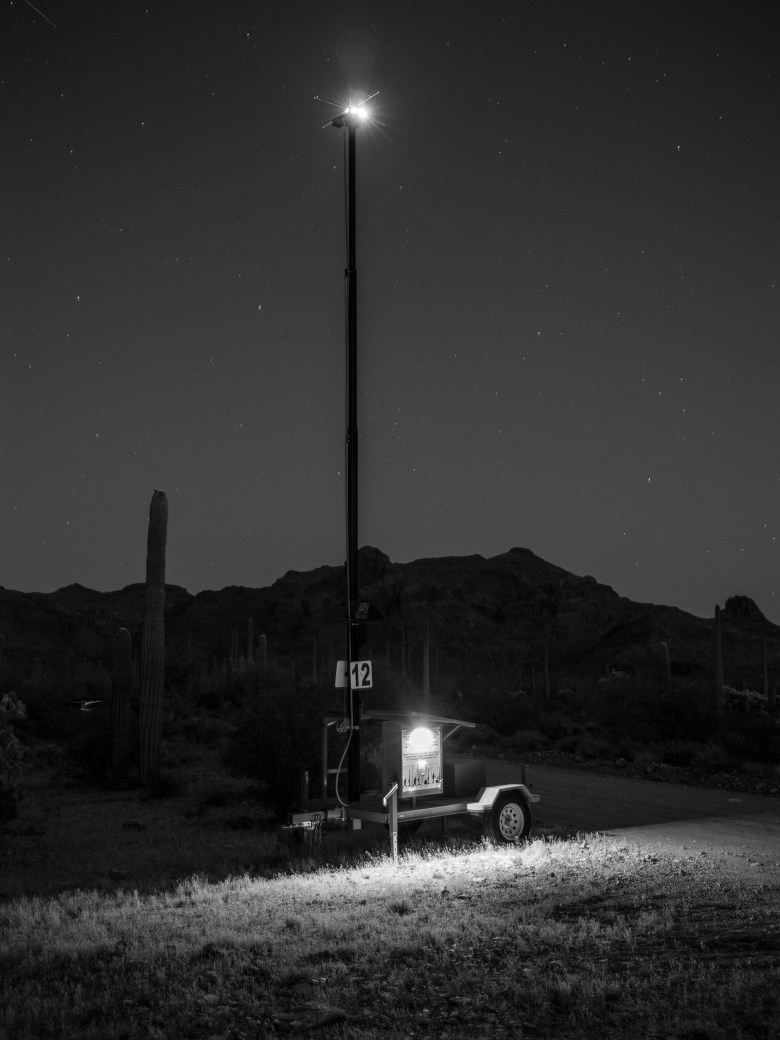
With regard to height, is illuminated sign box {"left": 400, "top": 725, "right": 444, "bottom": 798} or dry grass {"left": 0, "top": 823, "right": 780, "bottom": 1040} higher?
illuminated sign box {"left": 400, "top": 725, "right": 444, "bottom": 798}

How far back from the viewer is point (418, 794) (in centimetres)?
1214

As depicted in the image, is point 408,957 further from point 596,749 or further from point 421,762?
point 596,749

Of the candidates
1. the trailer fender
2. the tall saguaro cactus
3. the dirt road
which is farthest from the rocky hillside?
the trailer fender

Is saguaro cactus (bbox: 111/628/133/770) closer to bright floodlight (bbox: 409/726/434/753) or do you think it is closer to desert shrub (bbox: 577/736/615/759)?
desert shrub (bbox: 577/736/615/759)

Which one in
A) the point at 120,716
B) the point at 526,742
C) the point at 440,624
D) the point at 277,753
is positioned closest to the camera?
the point at 277,753

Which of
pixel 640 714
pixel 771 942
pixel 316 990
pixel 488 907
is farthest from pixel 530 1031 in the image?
pixel 640 714

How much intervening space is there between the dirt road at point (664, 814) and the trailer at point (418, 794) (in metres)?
1.52

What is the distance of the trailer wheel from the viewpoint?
12.1 meters

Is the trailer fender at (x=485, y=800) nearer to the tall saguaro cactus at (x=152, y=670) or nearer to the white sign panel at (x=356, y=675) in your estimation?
the white sign panel at (x=356, y=675)

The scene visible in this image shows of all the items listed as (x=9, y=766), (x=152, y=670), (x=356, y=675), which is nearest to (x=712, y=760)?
(x=152, y=670)

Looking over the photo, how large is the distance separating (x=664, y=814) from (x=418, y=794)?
4.99 meters

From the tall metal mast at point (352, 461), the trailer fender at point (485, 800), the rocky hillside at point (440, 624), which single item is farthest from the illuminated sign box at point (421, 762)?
the rocky hillside at point (440, 624)

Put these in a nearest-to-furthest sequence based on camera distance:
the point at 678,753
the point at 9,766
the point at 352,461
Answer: the point at 352,461 → the point at 9,766 → the point at 678,753

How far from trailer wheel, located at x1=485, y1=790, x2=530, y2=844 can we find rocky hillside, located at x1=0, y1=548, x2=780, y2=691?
59.4 meters
